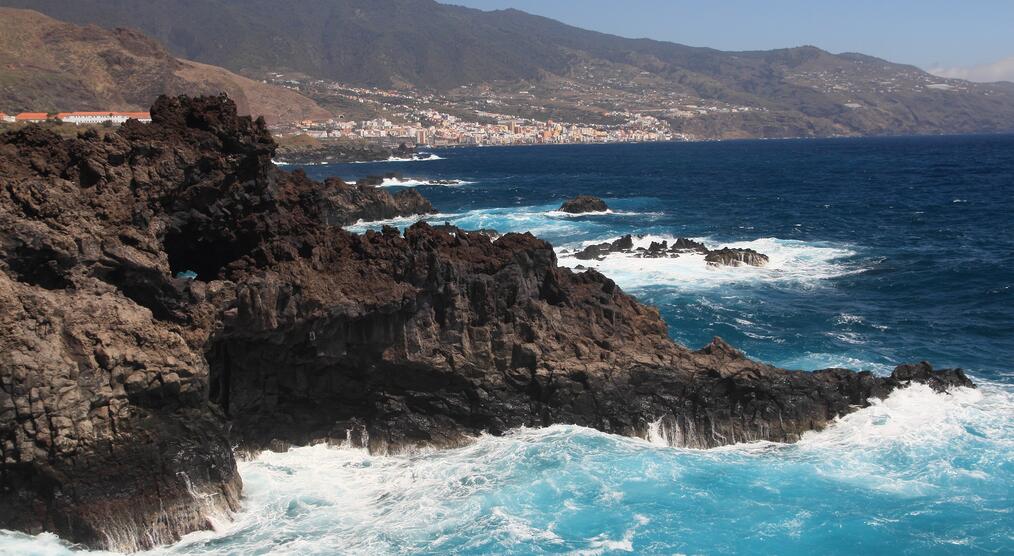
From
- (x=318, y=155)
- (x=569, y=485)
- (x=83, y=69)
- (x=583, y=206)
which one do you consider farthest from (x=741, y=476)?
(x=83, y=69)

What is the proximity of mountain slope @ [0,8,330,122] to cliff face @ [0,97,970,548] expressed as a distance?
136137mm

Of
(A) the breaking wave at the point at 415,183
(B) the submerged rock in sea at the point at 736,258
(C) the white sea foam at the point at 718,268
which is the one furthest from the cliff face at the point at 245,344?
(A) the breaking wave at the point at 415,183

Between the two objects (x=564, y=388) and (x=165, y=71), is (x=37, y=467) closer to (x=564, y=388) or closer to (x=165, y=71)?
(x=564, y=388)

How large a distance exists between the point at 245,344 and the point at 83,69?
17229 cm

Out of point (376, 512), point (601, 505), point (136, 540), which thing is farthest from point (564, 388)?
point (136, 540)

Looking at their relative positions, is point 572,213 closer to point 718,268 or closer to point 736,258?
point 736,258

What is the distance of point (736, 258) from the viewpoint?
139ft

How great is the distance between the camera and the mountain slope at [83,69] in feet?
473

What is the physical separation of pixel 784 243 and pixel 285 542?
4129 centimetres

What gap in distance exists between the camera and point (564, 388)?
18.5 metres

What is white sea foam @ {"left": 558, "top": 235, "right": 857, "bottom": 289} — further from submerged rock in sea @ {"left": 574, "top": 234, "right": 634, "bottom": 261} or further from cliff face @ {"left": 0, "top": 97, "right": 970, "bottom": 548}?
cliff face @ {"left": 0, "top": 97, "right": 970, "bottom": 548}

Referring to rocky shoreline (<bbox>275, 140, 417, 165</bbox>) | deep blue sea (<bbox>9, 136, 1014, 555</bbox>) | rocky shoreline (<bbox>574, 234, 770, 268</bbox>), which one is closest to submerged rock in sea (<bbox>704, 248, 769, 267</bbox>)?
rocky shoreline (<bbox>574, 234, 770, 268</bbox>)

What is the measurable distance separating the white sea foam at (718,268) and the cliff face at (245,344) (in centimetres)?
1671

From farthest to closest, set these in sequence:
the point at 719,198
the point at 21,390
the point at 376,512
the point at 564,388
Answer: the point at 719,198
the point at 564,388
the point at 376,512
the point at 21,390
